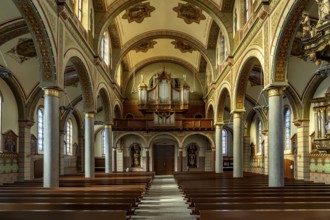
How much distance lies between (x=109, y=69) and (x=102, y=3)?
6.74 metres

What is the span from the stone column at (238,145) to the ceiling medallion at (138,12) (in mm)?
9743

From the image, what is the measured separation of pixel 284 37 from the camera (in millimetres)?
12586

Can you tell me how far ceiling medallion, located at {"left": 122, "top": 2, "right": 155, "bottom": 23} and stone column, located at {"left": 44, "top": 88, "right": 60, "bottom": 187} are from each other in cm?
1296

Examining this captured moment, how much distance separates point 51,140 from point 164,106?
19.8 meters

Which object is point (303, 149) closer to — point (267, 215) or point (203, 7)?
point (203, 7)

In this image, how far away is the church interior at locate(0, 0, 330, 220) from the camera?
8898 millimetres

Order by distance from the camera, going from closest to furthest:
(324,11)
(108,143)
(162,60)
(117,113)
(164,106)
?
1. (324,11)
2. (108,143)
3. (164,106)
4. (117,113)
5. (162,60)

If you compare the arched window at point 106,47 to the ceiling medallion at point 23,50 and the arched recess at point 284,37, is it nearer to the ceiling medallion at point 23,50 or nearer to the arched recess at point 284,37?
the ceiling medallion at point 23,50

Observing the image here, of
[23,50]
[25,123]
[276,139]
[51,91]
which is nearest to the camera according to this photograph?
[276,139]

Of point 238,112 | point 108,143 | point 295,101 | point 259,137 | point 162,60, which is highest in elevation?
point 162,60

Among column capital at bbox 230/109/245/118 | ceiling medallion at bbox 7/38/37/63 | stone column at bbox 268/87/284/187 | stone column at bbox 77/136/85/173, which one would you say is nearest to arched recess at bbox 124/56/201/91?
stone column at bbox 77/136/85/173

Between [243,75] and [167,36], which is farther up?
[167,36]

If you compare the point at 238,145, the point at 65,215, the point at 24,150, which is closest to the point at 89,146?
the point at 24,150

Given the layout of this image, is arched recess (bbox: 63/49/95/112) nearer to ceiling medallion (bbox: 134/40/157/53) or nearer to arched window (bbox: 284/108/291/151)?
arched window (bbox: 284/108/291/151)
